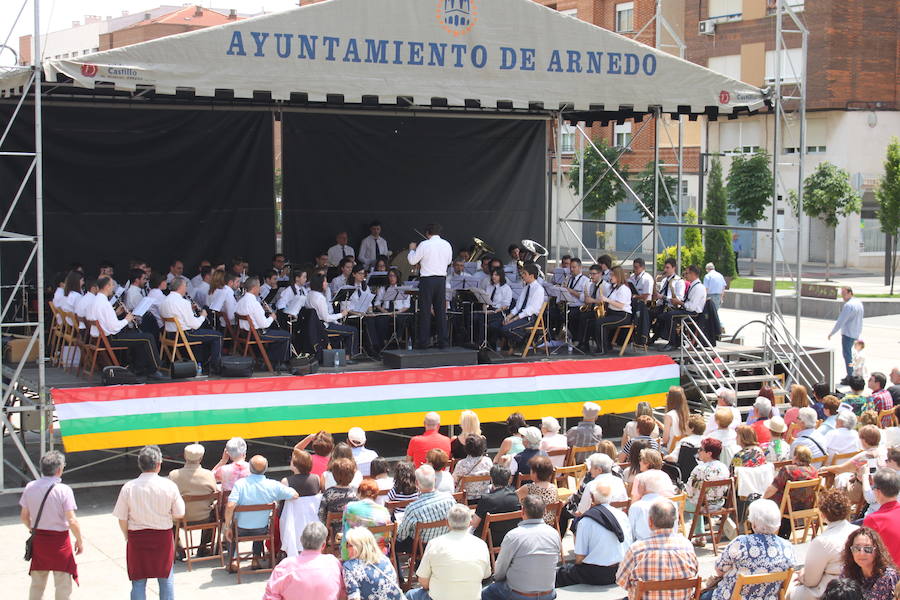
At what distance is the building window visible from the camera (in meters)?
46.1

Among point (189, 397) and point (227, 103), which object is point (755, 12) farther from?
point (189, 397)

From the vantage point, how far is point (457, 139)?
1952 cm

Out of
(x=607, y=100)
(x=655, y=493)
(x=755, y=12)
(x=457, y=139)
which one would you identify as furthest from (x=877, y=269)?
(x=655, y=493)

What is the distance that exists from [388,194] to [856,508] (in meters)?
11.4

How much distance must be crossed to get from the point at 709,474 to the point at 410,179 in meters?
10.8

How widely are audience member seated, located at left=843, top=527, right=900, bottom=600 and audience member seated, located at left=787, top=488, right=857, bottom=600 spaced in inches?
17.1

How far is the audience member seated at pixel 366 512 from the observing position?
792 cm

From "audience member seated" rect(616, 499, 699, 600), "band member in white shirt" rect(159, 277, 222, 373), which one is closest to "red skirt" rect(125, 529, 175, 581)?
"audience member seated" rect(616, 499, 699, 600)

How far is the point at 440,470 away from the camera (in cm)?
893

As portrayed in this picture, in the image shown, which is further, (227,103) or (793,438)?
(227,103)

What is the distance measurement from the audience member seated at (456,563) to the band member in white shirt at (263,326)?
6.77 m

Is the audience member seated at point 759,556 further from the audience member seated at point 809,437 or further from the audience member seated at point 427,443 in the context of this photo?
the audience member seated at point 427,443

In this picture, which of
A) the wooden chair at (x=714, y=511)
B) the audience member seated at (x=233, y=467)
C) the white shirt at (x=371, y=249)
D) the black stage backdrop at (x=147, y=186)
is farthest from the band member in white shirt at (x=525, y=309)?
the audience member seated at (x=233, y=467)

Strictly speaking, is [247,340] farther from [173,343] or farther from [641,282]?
[641,282]
